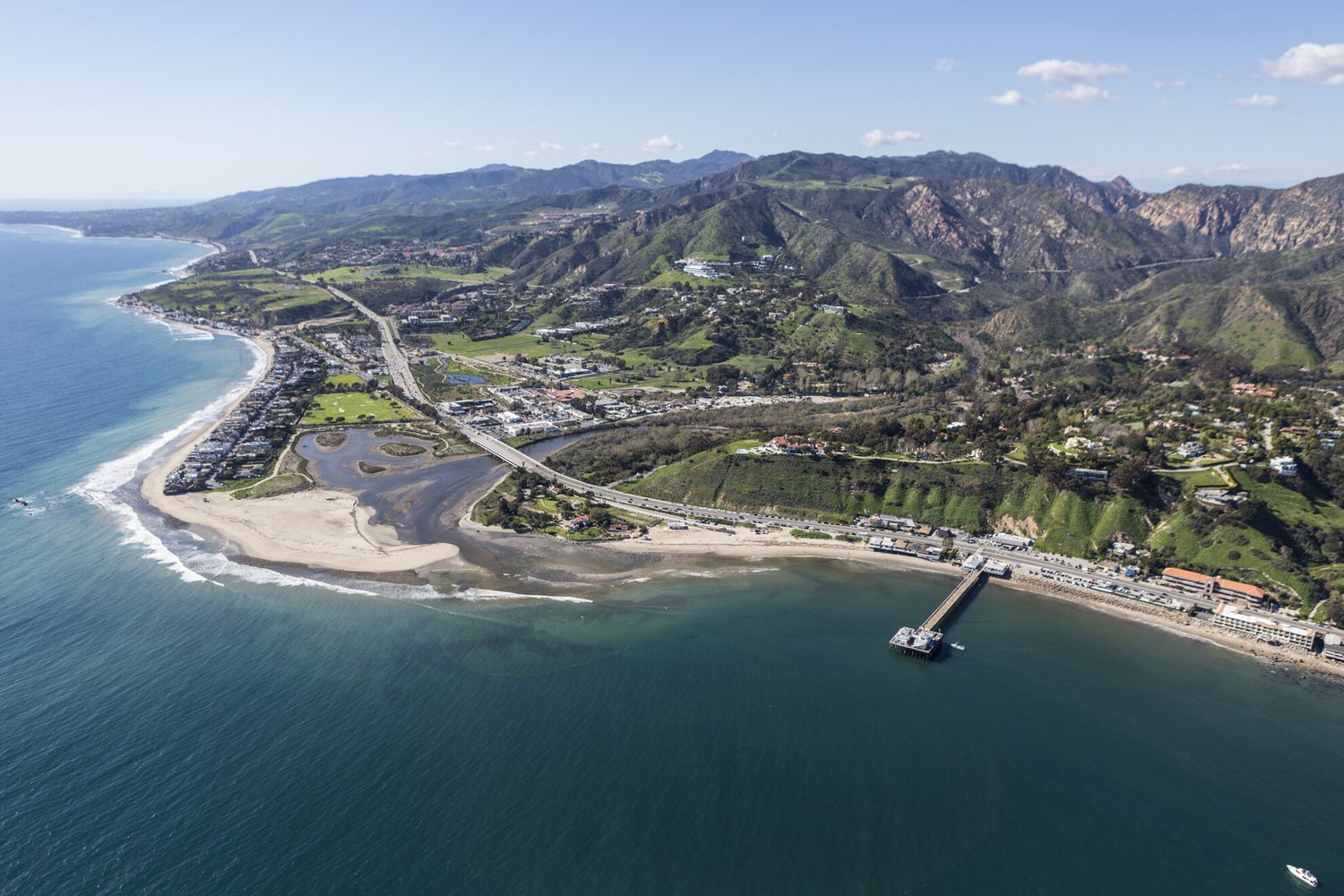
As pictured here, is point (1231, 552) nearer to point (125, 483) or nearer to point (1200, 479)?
point (1200, 479)

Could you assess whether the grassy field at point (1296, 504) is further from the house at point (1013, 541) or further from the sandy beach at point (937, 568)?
the house at point (1013, 541)

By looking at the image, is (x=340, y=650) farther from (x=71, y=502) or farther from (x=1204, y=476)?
(x=1204, y=476)

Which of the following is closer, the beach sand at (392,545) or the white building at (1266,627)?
the white building at (1266,627)

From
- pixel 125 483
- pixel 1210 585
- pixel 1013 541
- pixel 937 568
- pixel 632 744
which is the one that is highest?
pixel 125 483

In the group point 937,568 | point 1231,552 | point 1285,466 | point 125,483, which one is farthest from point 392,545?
point 1285,466

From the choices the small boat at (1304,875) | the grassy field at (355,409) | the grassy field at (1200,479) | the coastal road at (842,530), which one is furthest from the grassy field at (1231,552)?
the grassy field at (355,409)

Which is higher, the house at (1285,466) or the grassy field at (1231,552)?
the house at (1285,466)
